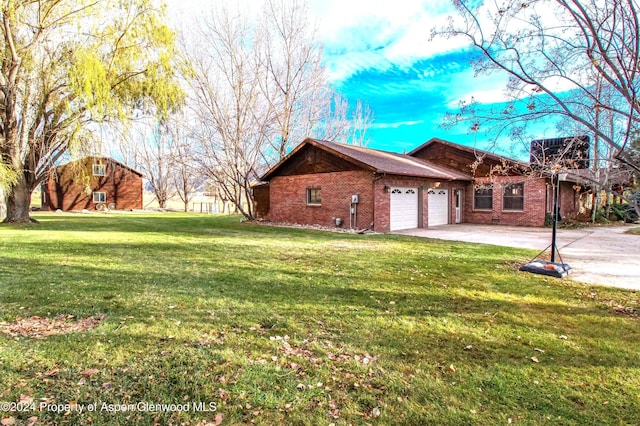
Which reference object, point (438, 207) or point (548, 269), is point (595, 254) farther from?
point (438, 207)

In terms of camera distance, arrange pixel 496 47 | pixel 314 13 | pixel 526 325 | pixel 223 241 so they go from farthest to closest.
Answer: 1. pixel 314 13
2. pixel 223 241
3. pixel 496 47
4. pixel 526 325

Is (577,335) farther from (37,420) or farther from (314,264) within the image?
(37,420)

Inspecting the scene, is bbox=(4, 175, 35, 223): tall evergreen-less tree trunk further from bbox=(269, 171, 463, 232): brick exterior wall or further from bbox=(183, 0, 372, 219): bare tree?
bbox=(269, 171, 463, 232): brick exterior wall

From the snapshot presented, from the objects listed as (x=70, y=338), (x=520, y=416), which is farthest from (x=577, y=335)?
(x=70, y=338)

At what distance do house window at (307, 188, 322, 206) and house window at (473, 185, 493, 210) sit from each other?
8.13 m

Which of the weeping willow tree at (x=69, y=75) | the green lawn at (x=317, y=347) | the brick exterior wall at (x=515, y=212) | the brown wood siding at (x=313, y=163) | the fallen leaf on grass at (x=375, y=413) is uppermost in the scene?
the weeping willow tree at (x=69, y=75)

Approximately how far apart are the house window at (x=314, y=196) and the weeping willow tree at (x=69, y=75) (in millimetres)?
6893

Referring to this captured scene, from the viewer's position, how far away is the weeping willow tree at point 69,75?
12.3 metres

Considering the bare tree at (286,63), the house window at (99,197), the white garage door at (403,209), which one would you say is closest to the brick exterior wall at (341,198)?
the white garage door at (403,209)

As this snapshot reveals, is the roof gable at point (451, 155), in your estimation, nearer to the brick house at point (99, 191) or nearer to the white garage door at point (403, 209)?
the white garage door at point (403, 209)

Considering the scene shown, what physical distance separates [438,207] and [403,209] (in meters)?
3.15

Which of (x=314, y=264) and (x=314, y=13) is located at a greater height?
(x=314, y=13)

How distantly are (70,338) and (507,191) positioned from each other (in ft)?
59.8

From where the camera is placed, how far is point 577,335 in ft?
12.5
